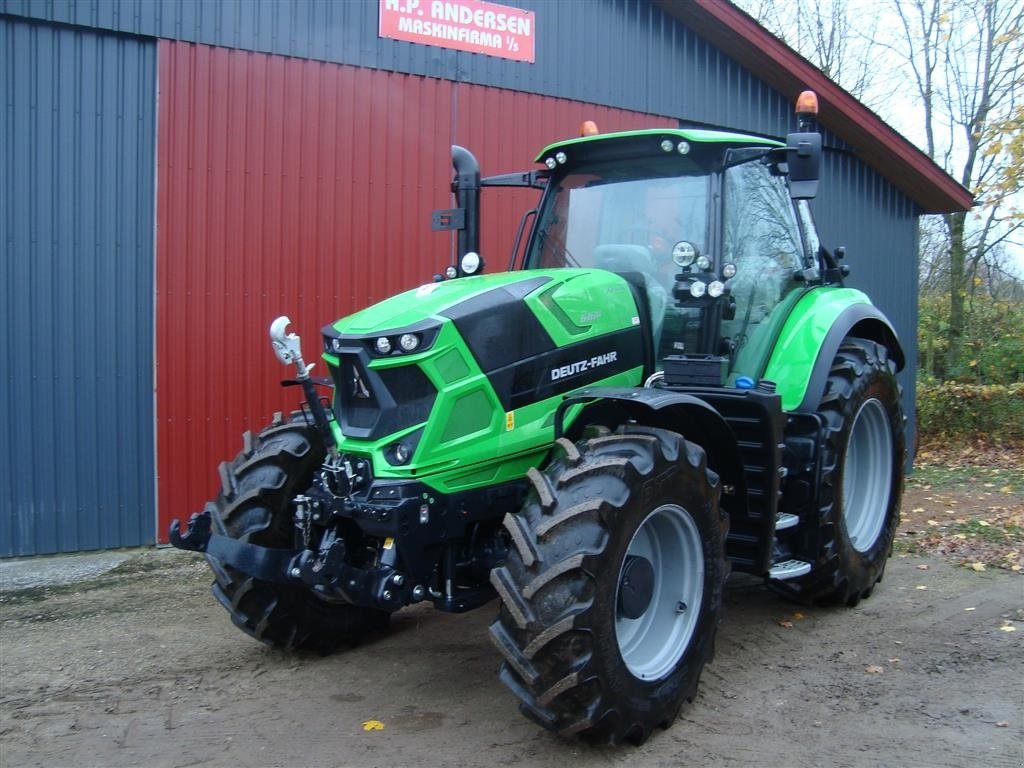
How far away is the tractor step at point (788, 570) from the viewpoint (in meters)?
4.93

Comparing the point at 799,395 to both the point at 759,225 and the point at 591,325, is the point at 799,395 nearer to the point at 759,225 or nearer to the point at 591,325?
the point at 759,225

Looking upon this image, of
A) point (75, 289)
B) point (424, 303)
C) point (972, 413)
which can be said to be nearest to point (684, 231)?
point (424, 303)

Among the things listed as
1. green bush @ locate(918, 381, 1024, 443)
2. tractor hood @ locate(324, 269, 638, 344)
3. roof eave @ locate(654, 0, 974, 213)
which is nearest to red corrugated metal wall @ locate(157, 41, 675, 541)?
roof eave @ locate(654, 0, 974, 213)

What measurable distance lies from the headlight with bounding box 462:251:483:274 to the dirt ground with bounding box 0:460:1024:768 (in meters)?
2.03

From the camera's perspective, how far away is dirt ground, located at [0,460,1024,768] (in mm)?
3922

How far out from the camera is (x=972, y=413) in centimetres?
1337

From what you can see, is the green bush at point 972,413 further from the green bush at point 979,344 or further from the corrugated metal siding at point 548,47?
the corrugated metal siding at point 548,47

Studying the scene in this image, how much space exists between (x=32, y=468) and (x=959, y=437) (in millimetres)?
11684

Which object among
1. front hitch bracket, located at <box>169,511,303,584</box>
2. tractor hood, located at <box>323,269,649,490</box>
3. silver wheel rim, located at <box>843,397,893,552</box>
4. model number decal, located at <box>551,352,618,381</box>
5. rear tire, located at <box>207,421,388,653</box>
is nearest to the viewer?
tractor hood, located at <box>323,269,649,490</box>

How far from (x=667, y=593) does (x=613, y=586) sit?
663 mm

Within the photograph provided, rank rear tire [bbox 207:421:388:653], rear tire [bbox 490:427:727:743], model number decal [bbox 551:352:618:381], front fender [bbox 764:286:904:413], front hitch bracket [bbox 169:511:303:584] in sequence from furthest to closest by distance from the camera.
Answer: front fender [bbox 764:286:904:413] → rear tire [bbox 207:421:388:653] → model number decal [bbox 551:352:618:381] → front hitch bracket [bbox 169:511:303:584] → rear tire [bbox 490:427:727:743]

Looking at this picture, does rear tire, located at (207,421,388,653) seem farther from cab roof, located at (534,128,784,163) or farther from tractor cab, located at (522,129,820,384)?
cab roof, located at (534,128,784,163)

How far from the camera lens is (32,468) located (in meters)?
7.01

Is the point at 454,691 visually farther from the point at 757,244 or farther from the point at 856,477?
the point at 856,477
